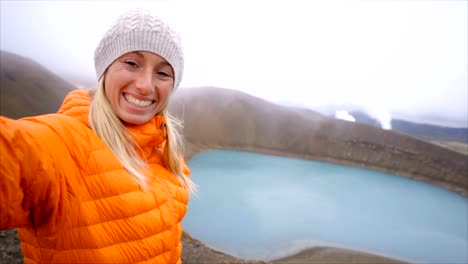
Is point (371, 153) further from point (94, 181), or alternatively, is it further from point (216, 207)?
point (94, 181)

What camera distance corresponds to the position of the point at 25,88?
26.4 meters

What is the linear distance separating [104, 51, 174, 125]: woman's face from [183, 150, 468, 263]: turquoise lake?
9946mm

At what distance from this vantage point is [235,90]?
154 ft

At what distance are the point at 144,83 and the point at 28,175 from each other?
0.59m

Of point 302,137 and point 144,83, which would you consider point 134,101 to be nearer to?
point 144,83

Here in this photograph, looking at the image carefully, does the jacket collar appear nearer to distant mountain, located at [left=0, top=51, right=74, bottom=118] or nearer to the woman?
the woman

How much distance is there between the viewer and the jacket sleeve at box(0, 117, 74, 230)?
84 cm

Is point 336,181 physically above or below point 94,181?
below

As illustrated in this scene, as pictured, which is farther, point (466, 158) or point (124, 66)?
point (466, 158)

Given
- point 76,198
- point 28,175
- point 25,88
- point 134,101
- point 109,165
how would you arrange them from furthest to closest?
point 25,88
point 134,101
point 109,165
point 76,198
point 28,175

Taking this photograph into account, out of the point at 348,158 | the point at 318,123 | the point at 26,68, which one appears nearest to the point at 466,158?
the point at 348,158

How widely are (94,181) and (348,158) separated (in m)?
39.1

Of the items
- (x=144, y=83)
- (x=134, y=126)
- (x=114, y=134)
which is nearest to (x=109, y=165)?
(x=114, y=134)

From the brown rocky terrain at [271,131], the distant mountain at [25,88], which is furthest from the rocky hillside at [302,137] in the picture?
the distant mountain at [25,88]
